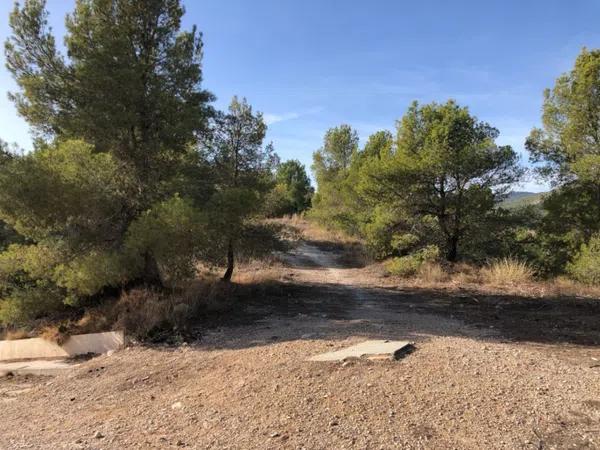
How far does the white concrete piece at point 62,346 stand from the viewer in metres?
9.33

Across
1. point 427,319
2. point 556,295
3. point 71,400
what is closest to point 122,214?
point 71,400

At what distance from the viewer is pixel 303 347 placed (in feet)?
22.6

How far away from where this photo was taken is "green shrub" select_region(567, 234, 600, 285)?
13.0 m

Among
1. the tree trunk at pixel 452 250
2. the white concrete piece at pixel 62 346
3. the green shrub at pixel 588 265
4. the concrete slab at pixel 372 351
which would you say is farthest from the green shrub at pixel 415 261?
the white concrete piece at pixel 62 346

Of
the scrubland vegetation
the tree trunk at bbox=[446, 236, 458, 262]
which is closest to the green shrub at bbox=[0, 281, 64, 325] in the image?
the scrubland vegetation

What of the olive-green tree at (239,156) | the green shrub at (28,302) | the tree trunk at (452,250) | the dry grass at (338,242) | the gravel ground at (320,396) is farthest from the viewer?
the dry grass at (338,242)

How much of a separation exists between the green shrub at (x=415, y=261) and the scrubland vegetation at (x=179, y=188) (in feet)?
0.17

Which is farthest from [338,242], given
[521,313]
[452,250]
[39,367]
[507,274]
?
[39,367]

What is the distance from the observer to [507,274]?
13695mm

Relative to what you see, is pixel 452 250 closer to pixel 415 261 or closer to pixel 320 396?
pixel 415 261

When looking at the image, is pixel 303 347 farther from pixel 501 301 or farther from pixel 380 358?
pixel 501 301

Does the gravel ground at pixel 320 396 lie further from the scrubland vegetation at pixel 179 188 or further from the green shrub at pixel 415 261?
the green shrub at pixel 415 261

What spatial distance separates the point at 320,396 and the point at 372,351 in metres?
1.55

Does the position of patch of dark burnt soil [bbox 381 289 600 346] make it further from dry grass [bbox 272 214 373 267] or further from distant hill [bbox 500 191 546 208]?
distant hill [bbox 500 191 546 208]
